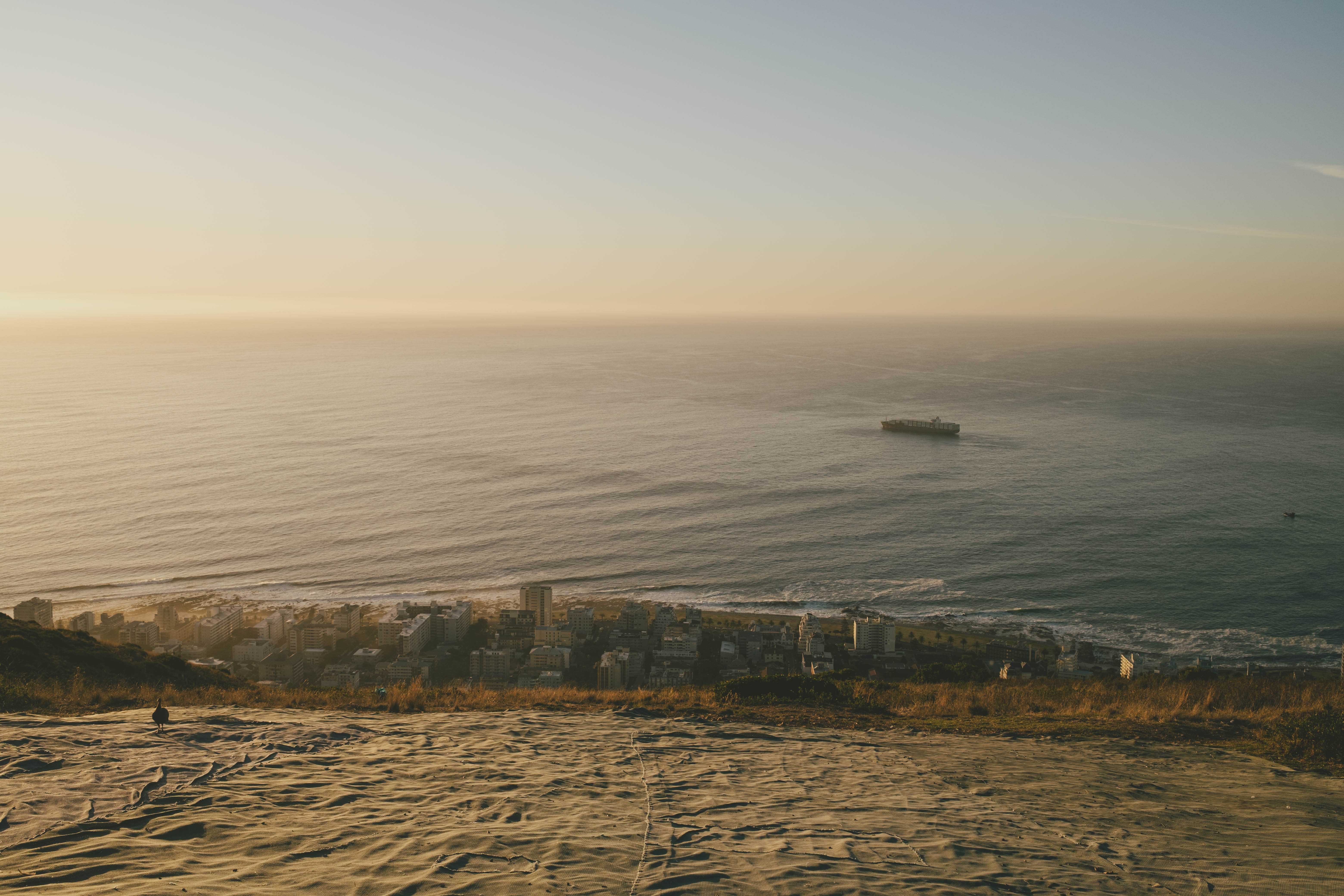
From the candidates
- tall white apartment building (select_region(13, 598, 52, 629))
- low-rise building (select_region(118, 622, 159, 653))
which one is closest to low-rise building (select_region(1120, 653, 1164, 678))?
low-rise building (select_region(118, 622, 159, 653))

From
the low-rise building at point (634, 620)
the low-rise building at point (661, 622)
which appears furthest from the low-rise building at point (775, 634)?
the low-rise building at point (634, 620)

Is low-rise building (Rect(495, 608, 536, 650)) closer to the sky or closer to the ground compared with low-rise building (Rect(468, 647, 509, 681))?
closer to the sky

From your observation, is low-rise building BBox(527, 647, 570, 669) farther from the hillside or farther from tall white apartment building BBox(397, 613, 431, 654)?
the hillside

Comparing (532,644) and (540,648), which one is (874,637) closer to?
(540,648)

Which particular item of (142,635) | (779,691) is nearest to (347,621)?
(142,635)

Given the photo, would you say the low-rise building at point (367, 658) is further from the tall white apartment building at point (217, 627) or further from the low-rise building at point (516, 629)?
the tall white apartment building at point (217, 627)

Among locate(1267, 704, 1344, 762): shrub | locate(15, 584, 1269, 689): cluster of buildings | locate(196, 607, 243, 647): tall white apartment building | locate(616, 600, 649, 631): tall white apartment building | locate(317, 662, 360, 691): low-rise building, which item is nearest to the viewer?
locate(1267, 704, 1344, 762): shrub

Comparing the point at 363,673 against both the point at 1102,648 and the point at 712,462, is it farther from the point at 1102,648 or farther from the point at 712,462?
the point at 712,462
